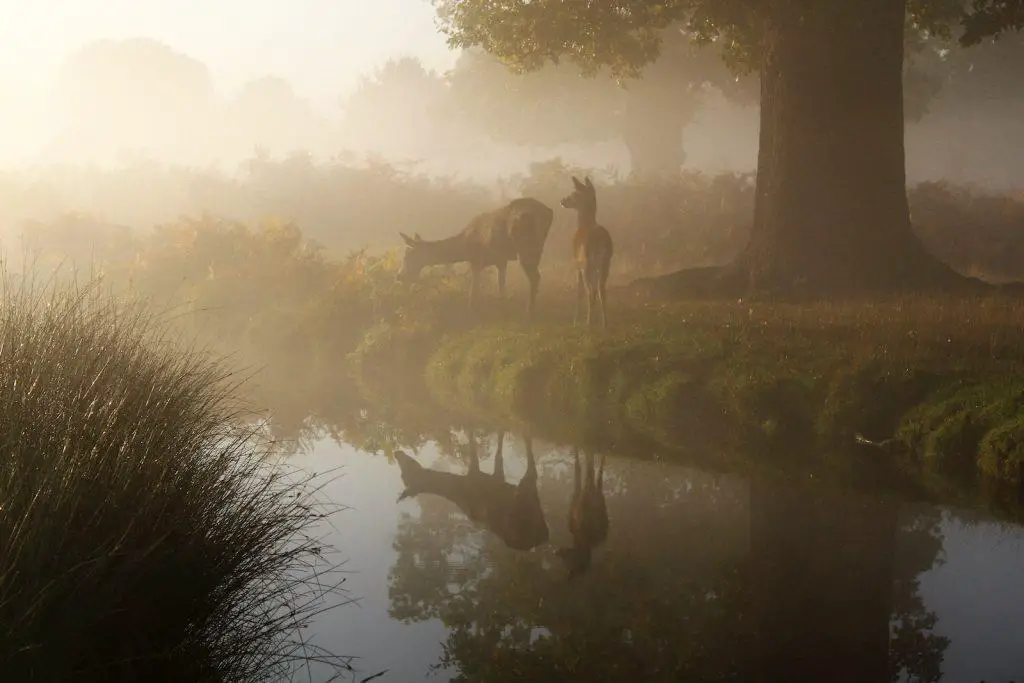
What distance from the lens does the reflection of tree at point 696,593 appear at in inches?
233

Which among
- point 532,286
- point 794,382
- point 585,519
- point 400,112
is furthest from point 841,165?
point 400,112

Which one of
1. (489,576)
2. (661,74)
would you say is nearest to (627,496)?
(489,576)

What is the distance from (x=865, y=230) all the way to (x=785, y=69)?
2769 millimetres

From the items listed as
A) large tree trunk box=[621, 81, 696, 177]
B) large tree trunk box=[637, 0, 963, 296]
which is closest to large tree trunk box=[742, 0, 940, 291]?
large tree trunk box=[637, 0, 963, 296]

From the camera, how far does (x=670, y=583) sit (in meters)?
7.10

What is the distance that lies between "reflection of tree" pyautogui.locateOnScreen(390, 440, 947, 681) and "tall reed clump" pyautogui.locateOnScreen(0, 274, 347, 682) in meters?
1.10

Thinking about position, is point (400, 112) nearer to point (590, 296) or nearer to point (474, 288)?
point (474, 288)

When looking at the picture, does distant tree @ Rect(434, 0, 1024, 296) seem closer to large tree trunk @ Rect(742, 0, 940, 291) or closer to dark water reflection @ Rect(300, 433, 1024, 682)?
large tree trunk @ Rect(742, 0, 940, 291)

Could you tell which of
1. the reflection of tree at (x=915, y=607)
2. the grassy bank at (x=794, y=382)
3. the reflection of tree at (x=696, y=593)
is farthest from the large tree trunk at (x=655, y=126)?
the reflection of tree at (x=915, y=607)

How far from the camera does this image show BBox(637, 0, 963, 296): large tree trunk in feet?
50.3

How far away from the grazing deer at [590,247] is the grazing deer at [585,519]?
433 cm

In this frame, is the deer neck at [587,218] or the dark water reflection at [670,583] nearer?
the dark water reflection at [670,583]

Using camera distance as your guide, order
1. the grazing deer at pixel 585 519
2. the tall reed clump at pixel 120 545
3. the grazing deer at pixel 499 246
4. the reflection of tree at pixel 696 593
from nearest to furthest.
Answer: the tall reed clump at pixel 120 545
the reflection of tree at pixel 696 593
the grazing deer at pixel 585 519
the grazing deer at pixel 499 246

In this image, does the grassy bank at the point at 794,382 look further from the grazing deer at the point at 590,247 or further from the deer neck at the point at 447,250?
the deer neck at the point at 447,250
